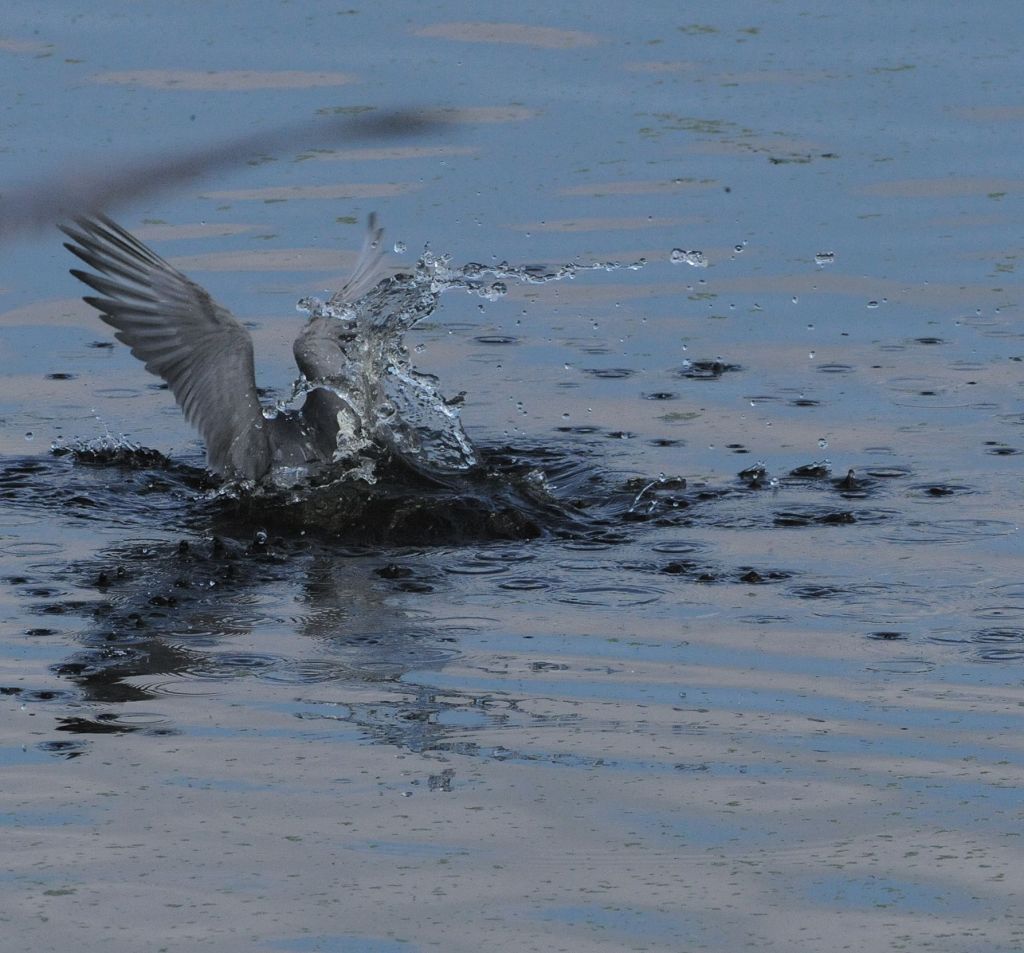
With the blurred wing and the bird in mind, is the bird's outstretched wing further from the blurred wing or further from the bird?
the blurred wing

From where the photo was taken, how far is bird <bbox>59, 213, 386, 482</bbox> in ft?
28.7

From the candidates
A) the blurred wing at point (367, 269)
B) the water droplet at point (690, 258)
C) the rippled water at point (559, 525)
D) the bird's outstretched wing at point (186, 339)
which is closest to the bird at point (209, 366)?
the bird's outstretched wing at point (186, 339)

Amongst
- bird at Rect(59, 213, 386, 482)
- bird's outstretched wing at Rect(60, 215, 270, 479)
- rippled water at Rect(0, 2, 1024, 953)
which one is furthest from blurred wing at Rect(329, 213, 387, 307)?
bird's outstretched wing at Rect(60, 215, 270, 479)

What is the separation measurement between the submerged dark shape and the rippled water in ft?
0.79

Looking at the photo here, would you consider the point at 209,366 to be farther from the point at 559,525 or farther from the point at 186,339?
the point at 559,525

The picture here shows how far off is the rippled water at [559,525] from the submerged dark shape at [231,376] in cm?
24

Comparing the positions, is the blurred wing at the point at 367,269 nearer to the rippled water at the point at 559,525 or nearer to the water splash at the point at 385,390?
the water splash at the point at 385,390

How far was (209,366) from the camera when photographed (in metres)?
8.77

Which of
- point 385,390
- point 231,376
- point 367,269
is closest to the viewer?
point 231,376

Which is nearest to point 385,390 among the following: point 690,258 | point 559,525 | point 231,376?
point 231,376

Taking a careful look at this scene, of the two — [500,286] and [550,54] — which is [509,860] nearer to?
[500,286]

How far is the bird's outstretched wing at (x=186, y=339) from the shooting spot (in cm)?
874

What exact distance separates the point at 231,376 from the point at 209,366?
3.8 inches

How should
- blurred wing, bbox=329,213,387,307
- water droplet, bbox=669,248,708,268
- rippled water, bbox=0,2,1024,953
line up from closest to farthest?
rippled water, bbox=0,2,1024,953, blurred wing, bbox=329,213,387,307, water droplet, bbox=669,248,708,268
